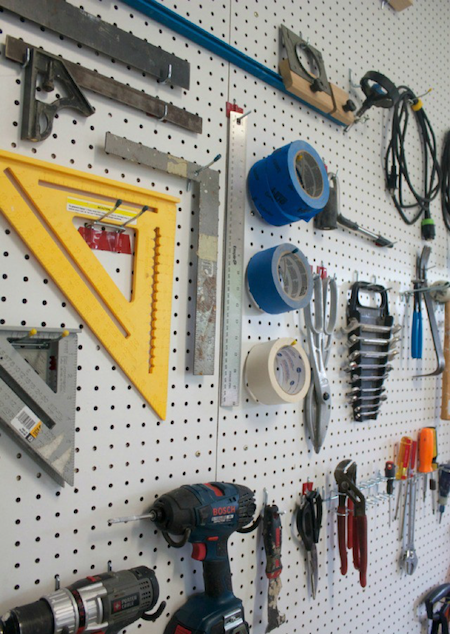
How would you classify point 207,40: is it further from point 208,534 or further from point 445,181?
point 445,181

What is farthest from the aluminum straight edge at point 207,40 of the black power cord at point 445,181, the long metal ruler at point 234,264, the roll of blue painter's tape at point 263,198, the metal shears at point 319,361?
the black power cord at point 445,181

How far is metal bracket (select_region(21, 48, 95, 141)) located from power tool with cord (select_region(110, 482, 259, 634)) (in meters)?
0.64

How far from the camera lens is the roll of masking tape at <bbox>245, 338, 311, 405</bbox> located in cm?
98

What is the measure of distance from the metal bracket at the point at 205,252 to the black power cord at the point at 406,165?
850 millimetres

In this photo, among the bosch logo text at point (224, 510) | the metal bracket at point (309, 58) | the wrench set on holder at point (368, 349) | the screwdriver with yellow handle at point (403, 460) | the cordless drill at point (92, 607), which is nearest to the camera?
the cordless drill at point (92, 607)

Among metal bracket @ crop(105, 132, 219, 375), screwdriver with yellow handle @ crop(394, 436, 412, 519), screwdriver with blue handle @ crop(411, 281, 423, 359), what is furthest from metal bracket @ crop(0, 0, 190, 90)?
screwdriver with yellow handle @ crop(394, 436, 412, 519)

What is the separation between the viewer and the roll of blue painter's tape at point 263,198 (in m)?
1.03

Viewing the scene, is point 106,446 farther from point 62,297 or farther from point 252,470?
point 252,470

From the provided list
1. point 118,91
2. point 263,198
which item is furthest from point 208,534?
point 118,91

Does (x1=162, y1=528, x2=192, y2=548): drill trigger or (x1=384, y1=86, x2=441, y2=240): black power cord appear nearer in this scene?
(x1=162, y1=528, x2=192, y2=548): drill trigger

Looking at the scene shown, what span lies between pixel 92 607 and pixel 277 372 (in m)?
0.59

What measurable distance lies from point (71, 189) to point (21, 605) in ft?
2.10

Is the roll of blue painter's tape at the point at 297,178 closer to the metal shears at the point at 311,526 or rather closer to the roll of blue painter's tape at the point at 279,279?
the roll of blue painter's tape at the point at 279,279

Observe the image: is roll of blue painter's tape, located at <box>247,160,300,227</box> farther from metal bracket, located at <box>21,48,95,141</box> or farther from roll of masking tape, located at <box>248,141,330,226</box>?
metal bracket, located at <box>21,48,95,141</box>
